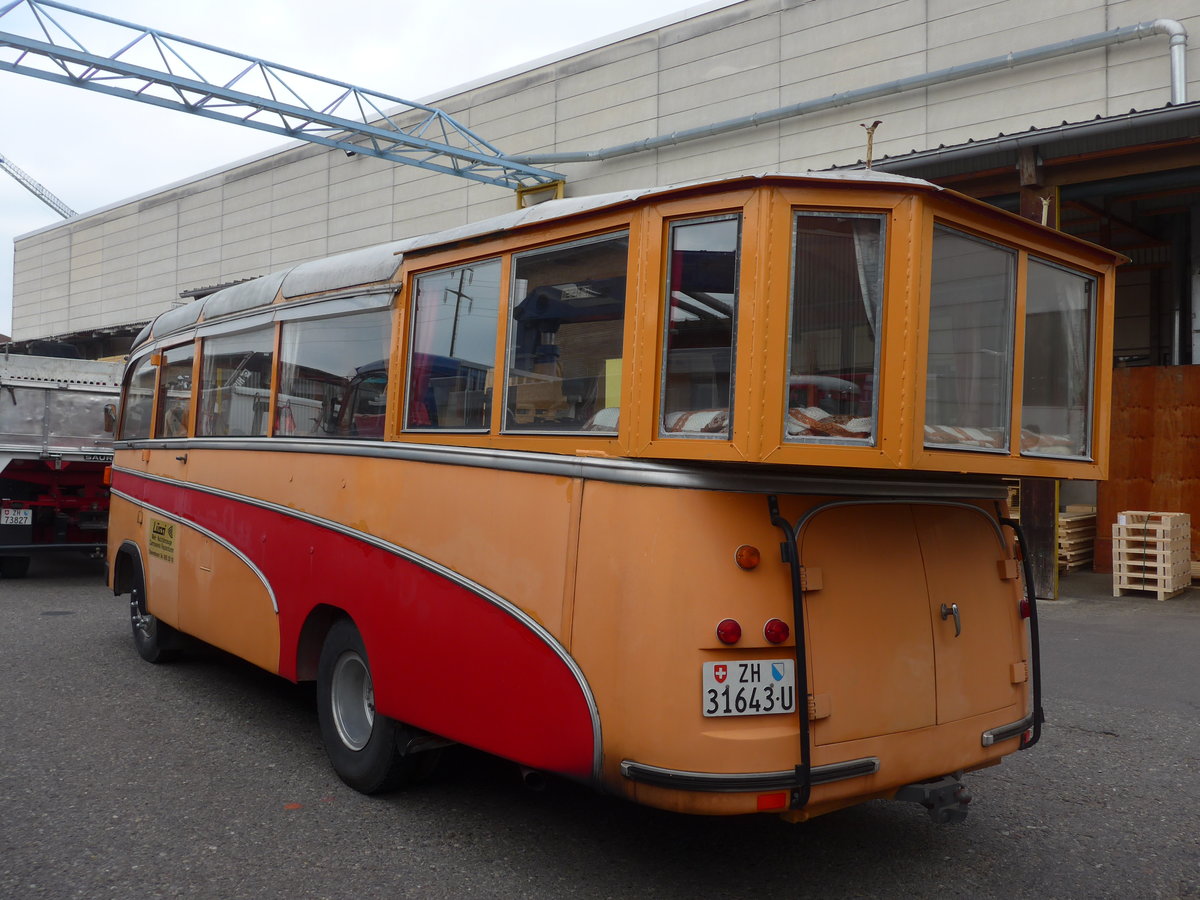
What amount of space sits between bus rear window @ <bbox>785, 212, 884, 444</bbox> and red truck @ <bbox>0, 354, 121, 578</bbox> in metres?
10.8

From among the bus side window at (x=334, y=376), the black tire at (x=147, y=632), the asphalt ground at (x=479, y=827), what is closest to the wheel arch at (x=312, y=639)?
the asphalt ground at (x=479, y=827)

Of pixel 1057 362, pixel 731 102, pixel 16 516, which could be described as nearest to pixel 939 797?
pixel 1057 362

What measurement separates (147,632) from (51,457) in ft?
17.1

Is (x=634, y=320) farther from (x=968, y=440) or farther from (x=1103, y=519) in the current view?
(x=1103, y=519)

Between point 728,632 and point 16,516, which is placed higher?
point 728,632

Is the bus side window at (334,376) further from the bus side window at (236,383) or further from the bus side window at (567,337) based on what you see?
the bus side window at (567,337)

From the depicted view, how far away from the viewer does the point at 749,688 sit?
3.49m

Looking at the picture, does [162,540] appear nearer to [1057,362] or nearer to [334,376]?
[334,376]

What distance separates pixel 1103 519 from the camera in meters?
14.3

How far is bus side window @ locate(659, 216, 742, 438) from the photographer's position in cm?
351

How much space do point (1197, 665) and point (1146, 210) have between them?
10239 millimetres

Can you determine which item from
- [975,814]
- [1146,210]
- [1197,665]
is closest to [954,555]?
[975,814]

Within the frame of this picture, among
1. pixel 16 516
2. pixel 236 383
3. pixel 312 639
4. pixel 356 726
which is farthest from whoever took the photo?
pixel 16 516

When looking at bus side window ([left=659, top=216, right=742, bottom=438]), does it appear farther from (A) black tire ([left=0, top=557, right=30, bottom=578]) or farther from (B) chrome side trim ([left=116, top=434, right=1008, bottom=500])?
(A) black tire ([left=0, top=557, right=30, bottom=578])
